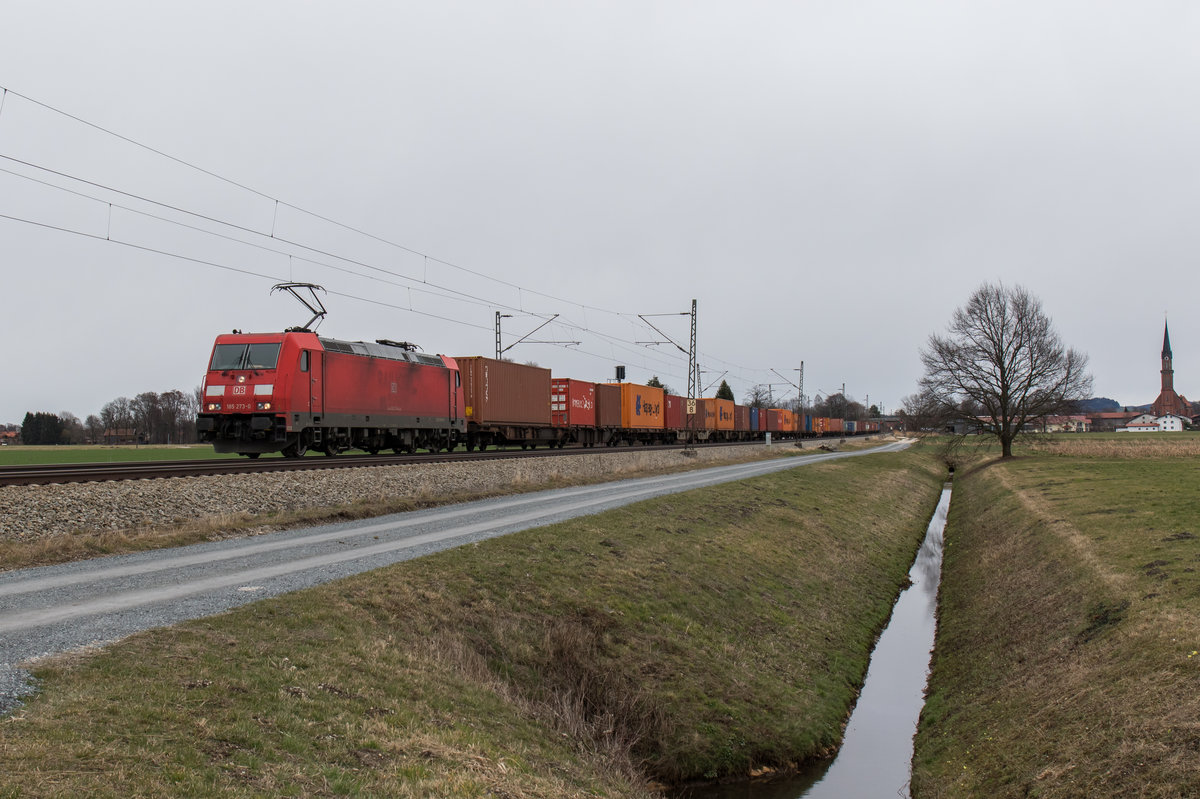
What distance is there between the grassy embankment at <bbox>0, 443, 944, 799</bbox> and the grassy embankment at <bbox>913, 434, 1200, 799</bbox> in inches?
76.7

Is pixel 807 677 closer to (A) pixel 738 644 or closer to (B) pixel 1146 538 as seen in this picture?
(A) pixel 738 644

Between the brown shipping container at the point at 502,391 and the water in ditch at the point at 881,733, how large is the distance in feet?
63.1

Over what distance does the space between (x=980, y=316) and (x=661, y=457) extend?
85.8ft

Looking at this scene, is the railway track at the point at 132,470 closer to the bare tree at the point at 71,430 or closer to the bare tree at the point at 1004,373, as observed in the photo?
the bare tree at the point at 1004,373

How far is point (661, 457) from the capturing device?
36.8 meters

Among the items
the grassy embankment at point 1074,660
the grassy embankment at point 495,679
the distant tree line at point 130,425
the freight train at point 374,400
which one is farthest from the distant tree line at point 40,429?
the grassy embankment at point 1074,660

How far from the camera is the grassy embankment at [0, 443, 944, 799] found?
5.27 meters

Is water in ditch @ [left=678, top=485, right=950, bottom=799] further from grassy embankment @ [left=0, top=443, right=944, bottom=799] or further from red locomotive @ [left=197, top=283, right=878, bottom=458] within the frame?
red locomotive @ [left=197, top=283, right=878, bottom=458]

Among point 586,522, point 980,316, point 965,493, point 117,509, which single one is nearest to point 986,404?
point 980,316

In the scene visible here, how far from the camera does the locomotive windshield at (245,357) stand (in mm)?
20750

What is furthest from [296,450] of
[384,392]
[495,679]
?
[495,679]

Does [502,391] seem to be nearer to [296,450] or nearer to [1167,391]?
[296,450]

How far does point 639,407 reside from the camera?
49.5 m

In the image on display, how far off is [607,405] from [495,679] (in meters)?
36.3
